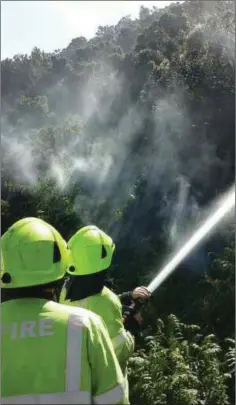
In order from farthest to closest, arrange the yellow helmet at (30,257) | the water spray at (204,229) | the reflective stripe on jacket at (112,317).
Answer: the water spray at (204,229) → the reflective stripe on jacket at (112,317) → the yellow helmet at (30,257)

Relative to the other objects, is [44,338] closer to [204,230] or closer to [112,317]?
[112,317]

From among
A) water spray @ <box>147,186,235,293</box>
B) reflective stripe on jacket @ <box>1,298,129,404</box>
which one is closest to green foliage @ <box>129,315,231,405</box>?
reflective stripe on jacket @ <box>1,298,129,404</box>

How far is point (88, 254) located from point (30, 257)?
122 cm

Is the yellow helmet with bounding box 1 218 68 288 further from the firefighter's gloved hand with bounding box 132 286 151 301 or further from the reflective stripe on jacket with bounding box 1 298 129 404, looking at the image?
the firefighter's gloved hand with bounding box 132 286 151 301

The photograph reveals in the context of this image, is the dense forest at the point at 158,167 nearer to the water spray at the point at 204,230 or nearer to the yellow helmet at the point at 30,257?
the water spray at the point at 204,230

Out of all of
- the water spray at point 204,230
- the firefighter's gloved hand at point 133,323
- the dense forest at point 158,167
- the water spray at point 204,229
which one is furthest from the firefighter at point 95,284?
the water spray at point 204,229

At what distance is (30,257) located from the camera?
1945mm

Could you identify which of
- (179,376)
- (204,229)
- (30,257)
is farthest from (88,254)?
(204,229)

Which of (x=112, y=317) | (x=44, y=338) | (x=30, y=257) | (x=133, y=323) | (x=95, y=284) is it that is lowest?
(x=133, y=323)

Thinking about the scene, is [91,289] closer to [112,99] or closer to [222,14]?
[222,14]

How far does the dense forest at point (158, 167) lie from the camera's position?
1266 cm

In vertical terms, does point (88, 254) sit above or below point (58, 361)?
above

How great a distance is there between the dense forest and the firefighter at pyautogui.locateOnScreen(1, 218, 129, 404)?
249 inches

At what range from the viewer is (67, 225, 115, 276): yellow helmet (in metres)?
3.15
